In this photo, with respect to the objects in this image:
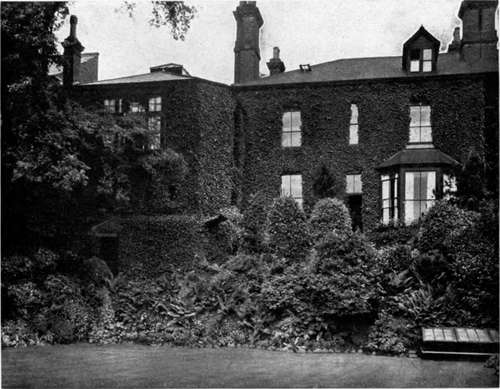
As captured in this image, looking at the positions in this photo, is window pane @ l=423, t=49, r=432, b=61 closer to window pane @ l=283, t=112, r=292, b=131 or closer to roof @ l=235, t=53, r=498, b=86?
roof @ l=235, t=53, r=498, b=86

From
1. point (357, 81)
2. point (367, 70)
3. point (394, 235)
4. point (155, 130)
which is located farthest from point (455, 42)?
point (155, 130)

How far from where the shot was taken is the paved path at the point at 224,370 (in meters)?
10.1

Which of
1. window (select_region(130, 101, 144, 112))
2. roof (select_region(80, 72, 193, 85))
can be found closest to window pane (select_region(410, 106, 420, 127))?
roof (select_region(80, 72, 193, 85))

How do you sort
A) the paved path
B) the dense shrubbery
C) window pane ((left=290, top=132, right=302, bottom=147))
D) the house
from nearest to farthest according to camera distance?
the paved path → the dense shrubbery → the house → window pane ((left=290, top=132, right=302, bottom=147))

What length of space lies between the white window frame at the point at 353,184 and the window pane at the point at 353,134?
4.26 ft

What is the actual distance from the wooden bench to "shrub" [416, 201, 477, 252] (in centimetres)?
364

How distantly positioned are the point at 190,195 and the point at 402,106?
8.89m

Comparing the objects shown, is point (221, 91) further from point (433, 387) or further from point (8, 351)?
point (433, 387)

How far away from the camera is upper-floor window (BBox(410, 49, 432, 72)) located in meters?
24.2

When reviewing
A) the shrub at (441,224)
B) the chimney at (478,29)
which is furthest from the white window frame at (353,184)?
the shrub at (441,224)

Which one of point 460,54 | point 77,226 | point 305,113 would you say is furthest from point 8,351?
point 460,54

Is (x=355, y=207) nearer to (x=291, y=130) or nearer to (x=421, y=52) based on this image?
(x=291, y=130)

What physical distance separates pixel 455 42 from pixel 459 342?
19.1 metres

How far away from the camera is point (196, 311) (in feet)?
51.5
